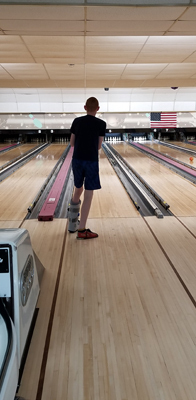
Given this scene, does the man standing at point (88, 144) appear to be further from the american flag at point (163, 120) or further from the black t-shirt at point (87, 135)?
the american flag at point (163, 120)

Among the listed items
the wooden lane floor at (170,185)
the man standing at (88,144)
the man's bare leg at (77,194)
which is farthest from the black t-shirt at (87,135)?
the wooden lane floor at (170,185)

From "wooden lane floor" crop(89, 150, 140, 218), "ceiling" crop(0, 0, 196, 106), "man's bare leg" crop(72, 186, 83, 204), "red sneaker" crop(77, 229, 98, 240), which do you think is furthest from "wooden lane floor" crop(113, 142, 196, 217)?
"ceiling" crop(0, 0, 196, 106)

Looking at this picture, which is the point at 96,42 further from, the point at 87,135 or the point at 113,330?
the point at 113,330

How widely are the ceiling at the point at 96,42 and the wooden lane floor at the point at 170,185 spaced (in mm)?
2208

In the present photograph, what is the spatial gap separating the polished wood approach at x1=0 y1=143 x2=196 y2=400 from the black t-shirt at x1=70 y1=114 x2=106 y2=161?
819 mm

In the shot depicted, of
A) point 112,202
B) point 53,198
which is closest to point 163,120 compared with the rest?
point 112,202

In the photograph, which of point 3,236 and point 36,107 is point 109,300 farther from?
point 36,107

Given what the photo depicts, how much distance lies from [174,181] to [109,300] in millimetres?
4418

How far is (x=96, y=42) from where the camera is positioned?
5102 millimetres

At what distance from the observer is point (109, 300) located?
2.11 meters

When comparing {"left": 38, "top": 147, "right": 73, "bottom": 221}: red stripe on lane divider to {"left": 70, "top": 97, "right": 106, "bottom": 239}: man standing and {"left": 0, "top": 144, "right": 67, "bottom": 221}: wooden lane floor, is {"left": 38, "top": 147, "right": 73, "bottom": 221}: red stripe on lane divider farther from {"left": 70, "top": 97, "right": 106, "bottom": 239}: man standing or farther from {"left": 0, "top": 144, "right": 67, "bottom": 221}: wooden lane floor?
{"left": 70, "top": 97, "right": 106, "bottom": 239}: man standing

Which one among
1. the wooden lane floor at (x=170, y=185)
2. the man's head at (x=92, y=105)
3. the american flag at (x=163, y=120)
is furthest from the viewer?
the american flag at (x=163, y=120)

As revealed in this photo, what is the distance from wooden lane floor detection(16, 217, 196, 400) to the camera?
4.74ft

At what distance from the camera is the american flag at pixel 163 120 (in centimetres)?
1460
